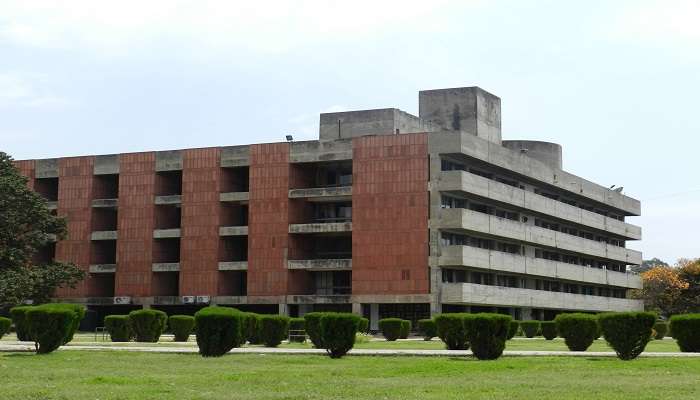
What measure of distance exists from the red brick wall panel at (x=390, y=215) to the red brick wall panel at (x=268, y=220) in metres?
5.59

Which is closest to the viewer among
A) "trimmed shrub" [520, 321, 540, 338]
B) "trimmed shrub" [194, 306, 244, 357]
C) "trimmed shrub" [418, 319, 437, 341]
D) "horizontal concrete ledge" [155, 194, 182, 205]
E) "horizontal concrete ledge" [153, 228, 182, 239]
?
"trimmed shrub" [194, 306, 244, 357]

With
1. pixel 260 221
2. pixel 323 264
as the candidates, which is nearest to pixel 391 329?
pixel 323 264

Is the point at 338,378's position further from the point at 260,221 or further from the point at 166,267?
the point at 166,267

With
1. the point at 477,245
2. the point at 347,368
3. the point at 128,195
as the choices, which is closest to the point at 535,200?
the point at 477,245

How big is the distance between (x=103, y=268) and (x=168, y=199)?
7.82m

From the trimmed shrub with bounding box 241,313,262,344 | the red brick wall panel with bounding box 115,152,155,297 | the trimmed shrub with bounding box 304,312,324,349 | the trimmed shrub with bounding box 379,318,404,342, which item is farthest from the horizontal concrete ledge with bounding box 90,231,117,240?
the trimmed shrub with bounding box 304,312,324,349

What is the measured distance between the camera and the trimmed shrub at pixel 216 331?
29516 millimetres

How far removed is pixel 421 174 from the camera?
6612 centimetres

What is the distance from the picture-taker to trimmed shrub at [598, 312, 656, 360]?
27625 mm

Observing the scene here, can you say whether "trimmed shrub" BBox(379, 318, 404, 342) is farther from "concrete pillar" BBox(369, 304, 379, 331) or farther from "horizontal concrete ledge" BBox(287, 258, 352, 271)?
"horizontal concrete ledge" BBox(287, 258, 352, 271)

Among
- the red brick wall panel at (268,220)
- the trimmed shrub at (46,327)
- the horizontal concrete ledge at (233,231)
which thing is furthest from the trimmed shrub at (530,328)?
the trimmed shrub at (46,327)

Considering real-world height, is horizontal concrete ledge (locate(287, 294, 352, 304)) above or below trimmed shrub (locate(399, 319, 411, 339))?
above

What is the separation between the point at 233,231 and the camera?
70750 millimetres

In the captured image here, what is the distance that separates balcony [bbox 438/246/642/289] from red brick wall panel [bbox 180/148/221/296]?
17.8 meters
